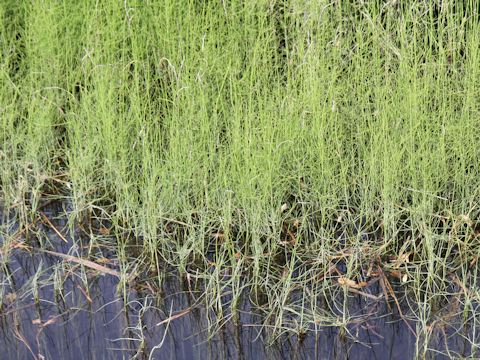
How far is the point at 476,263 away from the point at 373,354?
2.04 ft

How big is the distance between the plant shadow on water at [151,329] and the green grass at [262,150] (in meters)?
0.09

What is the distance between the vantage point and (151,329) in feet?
10.2

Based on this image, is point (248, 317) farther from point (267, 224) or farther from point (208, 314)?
point (267, 224)

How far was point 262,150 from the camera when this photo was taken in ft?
12.1

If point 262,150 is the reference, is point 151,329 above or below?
below

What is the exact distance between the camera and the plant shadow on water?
2.99 metres

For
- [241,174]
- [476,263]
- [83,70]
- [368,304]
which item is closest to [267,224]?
[241,174]

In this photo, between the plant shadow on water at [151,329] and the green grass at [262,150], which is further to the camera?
the green grass at [262,150]

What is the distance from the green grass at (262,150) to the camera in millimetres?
3367

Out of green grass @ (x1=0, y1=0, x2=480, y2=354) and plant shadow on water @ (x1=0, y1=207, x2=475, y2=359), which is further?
green grass @ (x1=0, y1=0, x2=480, y2=354)

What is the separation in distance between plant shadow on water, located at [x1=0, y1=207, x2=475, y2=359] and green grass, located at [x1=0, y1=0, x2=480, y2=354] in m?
0.09

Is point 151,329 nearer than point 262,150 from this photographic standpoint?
Yes

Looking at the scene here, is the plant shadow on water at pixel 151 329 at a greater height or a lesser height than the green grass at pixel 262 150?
lesser

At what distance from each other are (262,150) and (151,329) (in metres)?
0.98
